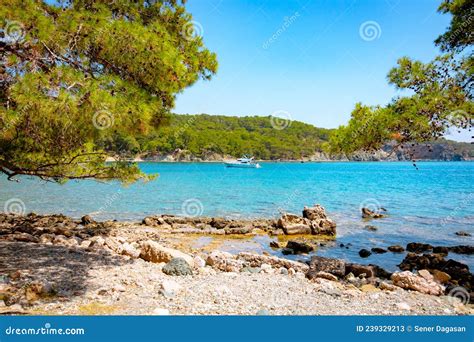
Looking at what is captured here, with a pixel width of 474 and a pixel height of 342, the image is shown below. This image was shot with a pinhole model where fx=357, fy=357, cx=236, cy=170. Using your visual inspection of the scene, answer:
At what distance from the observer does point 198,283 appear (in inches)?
328

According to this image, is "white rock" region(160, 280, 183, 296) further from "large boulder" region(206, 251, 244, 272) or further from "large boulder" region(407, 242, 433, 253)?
"large boulder" region(407, 242, 433, 253)

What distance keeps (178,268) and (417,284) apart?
6.53 meters

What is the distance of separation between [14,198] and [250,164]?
91974 mm

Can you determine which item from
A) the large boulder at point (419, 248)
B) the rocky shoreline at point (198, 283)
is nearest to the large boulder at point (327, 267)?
the rocky shoreline at point (198, 283)

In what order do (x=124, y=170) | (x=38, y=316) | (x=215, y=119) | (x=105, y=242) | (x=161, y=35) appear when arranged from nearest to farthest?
(x=38, y=316), (x=161, y=35), (x=124, y=170), (x=105, y=242), (x=215, y=119)

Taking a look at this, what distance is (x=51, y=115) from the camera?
19.6 feet

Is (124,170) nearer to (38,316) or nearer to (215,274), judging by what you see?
(215,274)

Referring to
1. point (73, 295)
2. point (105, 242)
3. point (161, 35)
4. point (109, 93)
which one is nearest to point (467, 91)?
point (161, 35)

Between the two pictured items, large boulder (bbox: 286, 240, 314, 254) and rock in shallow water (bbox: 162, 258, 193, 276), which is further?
large boulder (bbox: 286, 240, 314, 254)

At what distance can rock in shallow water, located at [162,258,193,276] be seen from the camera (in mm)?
9117

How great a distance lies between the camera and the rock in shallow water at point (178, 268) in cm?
912

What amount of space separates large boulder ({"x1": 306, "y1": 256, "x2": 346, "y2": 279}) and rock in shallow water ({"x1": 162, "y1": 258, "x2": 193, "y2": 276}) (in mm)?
3753

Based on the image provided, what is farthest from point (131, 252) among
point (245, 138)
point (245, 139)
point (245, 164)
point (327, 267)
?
point (245, 138)

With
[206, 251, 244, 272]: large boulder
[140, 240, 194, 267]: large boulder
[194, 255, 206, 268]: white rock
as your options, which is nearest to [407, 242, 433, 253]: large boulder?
[206, 251, 244, 272]: large boulder
